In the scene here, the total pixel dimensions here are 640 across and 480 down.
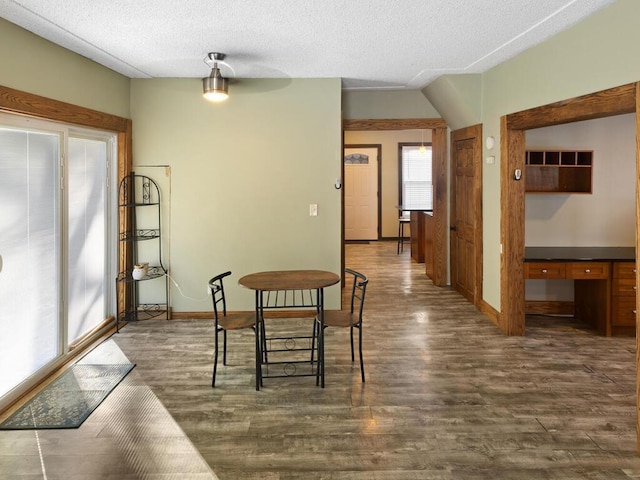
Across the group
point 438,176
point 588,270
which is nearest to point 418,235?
point 438,176

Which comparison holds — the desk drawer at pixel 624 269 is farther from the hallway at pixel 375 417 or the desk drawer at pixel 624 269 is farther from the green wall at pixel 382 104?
the green wall at pixel 382 104

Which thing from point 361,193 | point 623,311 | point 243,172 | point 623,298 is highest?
point 361,193

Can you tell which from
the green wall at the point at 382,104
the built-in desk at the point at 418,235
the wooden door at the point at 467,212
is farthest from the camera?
the built-in desk at the point at 418,235

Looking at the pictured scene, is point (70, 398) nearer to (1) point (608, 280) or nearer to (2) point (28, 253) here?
(2) point (28, 253)

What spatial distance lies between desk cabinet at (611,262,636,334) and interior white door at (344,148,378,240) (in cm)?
721

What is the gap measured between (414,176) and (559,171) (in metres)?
6.37

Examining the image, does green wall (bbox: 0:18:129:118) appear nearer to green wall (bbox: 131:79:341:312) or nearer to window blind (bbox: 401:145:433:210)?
green wall (bbox: 131:79:341:312)

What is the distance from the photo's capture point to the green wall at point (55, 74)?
317cm

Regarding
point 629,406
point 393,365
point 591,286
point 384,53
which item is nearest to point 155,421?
point 393,365

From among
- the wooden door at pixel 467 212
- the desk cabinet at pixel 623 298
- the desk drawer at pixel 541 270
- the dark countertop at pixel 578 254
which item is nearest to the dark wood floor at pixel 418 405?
the desk cabinet at pixel 623 298

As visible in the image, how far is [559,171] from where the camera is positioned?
505 cm

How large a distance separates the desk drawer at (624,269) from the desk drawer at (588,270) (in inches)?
2.2

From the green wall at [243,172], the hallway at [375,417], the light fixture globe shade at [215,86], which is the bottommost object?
the hallway at [375,417]

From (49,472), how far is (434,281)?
5.29 metres
